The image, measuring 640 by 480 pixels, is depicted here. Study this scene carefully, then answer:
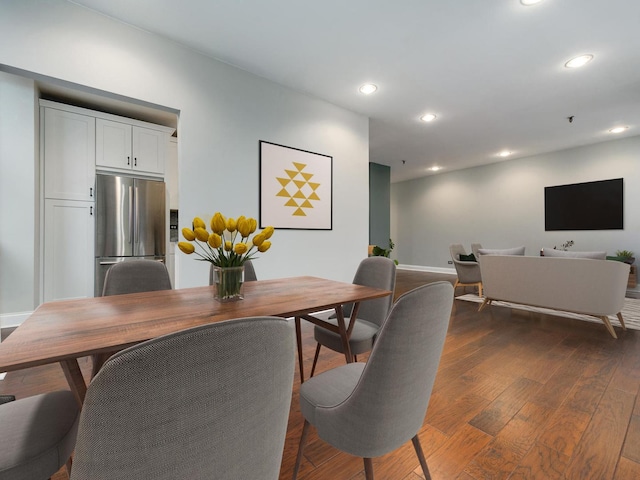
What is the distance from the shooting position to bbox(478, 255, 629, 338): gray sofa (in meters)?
2.87

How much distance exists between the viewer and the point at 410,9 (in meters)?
2.16

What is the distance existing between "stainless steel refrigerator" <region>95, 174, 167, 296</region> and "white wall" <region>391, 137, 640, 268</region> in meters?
6.76

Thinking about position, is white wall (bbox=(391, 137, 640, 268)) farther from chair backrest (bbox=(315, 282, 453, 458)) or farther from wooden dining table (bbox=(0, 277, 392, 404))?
chair backrest (bbox=(315, 282, 453, 458))

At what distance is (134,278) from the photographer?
1732mm

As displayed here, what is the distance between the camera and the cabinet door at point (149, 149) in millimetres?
3803

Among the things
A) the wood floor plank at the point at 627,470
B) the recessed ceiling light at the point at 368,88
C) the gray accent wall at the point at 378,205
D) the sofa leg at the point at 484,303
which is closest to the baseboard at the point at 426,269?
the gray accent wall at the point at 378,205

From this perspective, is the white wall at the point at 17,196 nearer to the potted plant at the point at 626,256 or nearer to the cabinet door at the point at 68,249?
the cabinet door at the point at 68,249

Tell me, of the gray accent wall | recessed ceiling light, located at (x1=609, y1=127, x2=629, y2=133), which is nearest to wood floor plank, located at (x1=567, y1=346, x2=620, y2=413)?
recessed ceiling light, located at (x1=609, y1=127, x2=629, y2=133)

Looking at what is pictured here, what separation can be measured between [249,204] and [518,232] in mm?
6241

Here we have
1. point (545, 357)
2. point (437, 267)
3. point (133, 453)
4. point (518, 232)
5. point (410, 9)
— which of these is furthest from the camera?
point (437, 267)

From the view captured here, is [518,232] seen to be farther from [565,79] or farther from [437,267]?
[565,79]

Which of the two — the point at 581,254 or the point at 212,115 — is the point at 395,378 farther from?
the point at 581,254

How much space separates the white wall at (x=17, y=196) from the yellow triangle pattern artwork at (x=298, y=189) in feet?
8.47

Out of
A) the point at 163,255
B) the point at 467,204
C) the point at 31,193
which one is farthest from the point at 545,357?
the point at 467,204
